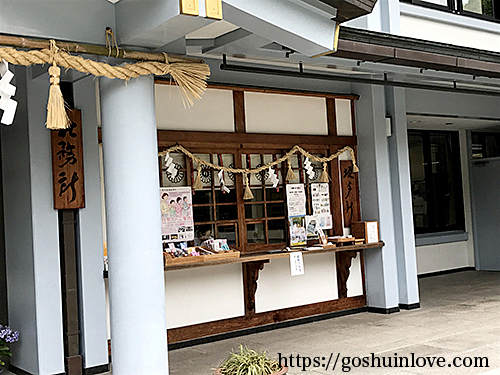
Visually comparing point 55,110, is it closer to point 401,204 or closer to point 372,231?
point 372,231

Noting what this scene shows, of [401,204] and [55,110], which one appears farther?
[401,204]

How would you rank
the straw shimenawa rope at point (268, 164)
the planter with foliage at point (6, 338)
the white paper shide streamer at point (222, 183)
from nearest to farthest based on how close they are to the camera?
the planter with foliage at point (6, 338), the straw shimenawa rope at point (268, 164), the white paper shide streamer at point (222, 183)

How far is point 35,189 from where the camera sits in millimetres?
5238

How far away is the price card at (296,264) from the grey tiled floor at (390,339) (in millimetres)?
675

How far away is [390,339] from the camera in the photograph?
614 centimetres

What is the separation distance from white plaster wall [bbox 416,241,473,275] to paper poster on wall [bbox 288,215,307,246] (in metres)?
4.17

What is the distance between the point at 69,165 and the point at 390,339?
3.56 meters

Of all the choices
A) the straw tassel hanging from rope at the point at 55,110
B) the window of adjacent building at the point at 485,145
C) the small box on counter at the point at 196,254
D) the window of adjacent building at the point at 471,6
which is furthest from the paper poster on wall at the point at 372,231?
the straw tassel hanging from rope at the point at 55,110

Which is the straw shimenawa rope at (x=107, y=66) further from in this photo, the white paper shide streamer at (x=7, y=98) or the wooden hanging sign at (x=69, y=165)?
the wooden hanging sign at (x=69, y=165)

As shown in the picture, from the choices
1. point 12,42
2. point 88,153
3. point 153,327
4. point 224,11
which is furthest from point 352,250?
point 12,42

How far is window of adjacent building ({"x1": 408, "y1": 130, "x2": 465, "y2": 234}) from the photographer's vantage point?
35.7ft

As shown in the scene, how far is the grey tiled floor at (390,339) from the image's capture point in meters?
5.38

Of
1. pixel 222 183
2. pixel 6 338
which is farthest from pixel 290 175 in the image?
pixel 6 338

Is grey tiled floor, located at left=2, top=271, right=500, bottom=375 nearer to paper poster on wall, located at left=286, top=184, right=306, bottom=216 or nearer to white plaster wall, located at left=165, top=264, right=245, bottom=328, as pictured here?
white plaster wall, located at left=165, top=264, right=245, bottom=328
